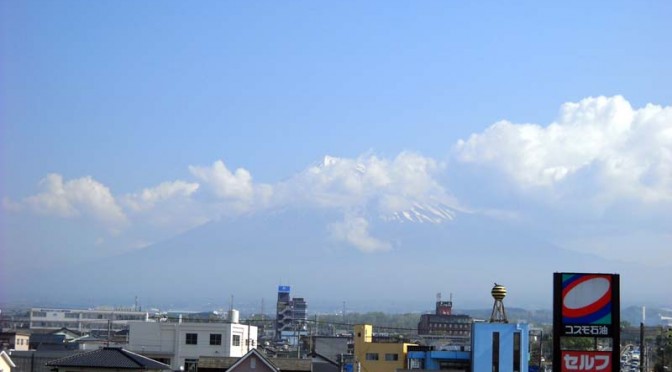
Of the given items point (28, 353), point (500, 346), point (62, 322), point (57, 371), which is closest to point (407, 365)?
point (500, 346)

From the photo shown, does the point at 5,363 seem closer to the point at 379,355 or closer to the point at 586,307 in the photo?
the point at 379,355

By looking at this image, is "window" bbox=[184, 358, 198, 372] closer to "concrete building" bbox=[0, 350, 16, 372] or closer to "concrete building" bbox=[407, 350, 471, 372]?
"concrete building" bbox=[0, 350, 16, 372]

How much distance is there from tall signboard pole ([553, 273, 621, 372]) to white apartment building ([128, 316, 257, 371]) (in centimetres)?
4115

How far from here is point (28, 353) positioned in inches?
2653

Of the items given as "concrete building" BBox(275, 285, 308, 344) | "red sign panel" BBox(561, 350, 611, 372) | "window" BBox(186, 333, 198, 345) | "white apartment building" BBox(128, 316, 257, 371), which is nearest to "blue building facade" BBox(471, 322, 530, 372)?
"white apartment building" BBox(128, 316, 257, 371)

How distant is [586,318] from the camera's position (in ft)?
Result: 93.6

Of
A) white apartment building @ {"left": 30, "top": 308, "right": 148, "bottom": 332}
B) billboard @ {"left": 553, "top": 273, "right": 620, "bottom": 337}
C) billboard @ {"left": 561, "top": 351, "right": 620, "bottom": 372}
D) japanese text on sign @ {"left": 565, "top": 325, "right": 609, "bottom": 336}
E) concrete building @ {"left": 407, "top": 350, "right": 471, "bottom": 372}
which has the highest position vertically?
billboard @ {"left": 553, "top": 273, "right": 620, "bottom": 337}

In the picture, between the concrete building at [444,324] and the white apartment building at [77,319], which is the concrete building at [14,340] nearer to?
the white apartment building at [77,319]

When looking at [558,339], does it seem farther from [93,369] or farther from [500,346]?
[500,346]

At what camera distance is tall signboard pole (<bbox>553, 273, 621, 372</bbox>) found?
28469 mm

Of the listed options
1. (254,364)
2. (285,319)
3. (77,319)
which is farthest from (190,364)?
(77,319)

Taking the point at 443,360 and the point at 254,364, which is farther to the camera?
the point at 443,360

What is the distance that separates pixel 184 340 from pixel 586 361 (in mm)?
43081

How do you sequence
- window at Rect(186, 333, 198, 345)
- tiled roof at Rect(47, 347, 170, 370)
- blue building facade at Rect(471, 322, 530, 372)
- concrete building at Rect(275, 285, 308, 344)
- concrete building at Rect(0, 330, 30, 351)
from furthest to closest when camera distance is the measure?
1. concrete building at Rect(275, 285, 308, 344)
2. concrete building at Rect(0, 330, 30, 351)
3. window at Rect(186, 333, 198, 345)
4. blue building facade at Rect(471, 322, 530, 372)
5. tiled roof at Rect(47, 347, 170, 370)
